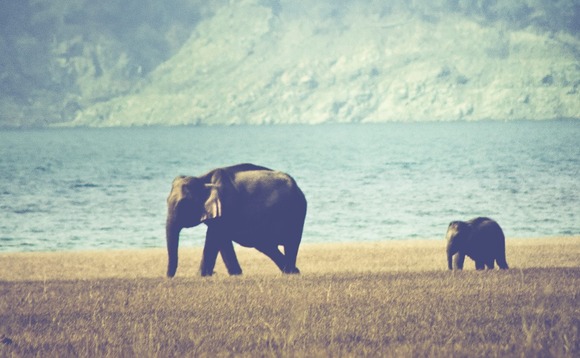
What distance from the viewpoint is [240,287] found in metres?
17.5

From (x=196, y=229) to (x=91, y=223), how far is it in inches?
341

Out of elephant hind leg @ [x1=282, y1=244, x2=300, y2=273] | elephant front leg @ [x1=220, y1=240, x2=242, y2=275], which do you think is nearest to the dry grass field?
elephant front leg @ [x1=220, y1=240, x2=242, y2=275]

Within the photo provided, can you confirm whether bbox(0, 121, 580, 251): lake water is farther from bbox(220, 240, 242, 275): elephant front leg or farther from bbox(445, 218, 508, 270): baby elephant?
bbox(220, 240, 242, 275): elephant front leg

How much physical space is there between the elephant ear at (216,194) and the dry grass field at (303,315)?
Answer: 217 cm

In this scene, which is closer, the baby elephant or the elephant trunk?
the elephant trunk

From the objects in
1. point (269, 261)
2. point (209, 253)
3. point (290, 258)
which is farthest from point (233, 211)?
point (269, 261)

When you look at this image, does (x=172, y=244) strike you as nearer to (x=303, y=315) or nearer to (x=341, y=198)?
(x=303, y=315)

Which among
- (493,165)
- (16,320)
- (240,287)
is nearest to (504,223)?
(240,287)

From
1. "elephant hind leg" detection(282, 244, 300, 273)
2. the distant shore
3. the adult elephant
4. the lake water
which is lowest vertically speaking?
the lake water

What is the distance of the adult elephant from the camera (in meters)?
21.6

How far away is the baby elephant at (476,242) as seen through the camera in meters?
24.6

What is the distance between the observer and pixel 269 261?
3366 centimetres

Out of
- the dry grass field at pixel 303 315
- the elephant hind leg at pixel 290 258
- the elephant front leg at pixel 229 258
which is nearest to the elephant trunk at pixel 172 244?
the elephant front leg at pixel 229 258

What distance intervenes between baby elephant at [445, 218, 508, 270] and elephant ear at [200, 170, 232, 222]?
234 inches
